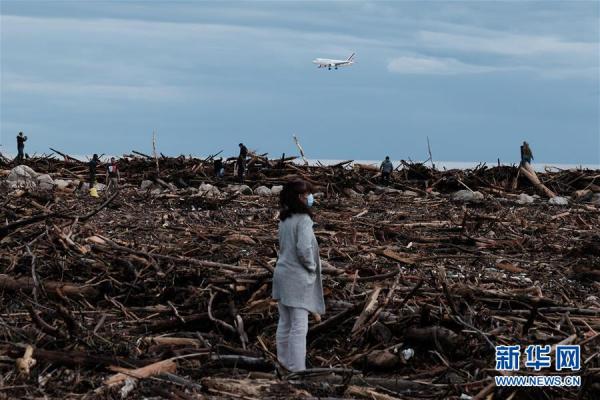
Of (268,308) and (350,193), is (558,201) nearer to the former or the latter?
(350,193)

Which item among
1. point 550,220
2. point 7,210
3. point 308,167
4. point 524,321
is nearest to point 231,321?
point 524,321

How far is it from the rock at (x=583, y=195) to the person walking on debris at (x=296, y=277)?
1605 cm

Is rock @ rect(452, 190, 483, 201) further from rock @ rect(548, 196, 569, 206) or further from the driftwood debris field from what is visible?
the driftwood debris field

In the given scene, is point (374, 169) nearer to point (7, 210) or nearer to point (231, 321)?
point (7, 210)

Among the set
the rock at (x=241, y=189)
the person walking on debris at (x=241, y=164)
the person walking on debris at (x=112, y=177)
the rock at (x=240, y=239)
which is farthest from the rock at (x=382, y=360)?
the person walking on debris at (x=241, y=164)

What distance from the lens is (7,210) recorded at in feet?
39.5

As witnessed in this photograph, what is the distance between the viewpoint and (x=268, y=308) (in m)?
7.55

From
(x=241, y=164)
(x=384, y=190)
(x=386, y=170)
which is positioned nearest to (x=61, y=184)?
(x=241, y=164)

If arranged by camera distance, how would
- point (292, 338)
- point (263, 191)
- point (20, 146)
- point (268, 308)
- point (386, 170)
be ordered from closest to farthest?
point (292, 338)
point (268, 308)
point (263, 191)
point (386, 170)
point (20, 146)

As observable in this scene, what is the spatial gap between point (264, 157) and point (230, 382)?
19.8 meters

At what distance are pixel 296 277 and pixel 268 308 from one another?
124cm

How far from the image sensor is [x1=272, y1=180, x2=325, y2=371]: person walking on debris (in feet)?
20.9

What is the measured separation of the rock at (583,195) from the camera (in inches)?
830

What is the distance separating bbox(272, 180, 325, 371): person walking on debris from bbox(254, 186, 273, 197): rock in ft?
46.7
